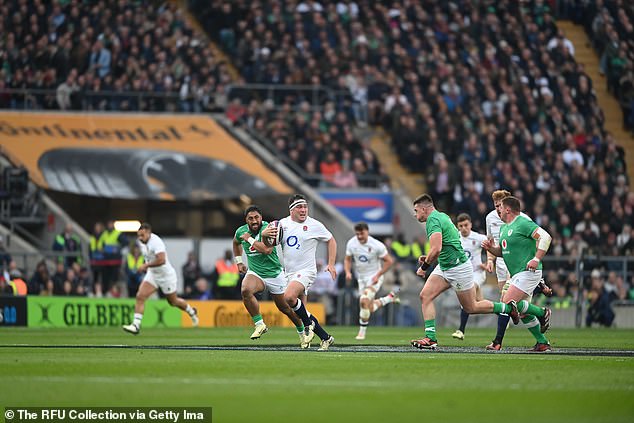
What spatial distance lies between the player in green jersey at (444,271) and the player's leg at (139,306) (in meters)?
7.51

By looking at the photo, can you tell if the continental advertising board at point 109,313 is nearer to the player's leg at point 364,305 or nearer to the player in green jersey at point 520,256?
the player's leg at point 364,305

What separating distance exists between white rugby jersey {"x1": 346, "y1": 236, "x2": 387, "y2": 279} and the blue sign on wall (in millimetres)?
10886

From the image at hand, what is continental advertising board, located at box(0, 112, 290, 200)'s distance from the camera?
3681cm

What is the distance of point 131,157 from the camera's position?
37.6m

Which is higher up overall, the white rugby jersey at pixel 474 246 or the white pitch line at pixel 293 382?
the white rugby jersey at pixel 474 246

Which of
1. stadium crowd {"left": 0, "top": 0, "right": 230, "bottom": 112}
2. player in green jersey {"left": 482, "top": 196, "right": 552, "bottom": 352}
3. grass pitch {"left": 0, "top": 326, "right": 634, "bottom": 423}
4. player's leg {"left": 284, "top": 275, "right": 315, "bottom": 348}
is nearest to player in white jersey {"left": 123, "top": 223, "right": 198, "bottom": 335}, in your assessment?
grass pitch {"left": 0, "top": 326, "right": 634, "bottom": 423}

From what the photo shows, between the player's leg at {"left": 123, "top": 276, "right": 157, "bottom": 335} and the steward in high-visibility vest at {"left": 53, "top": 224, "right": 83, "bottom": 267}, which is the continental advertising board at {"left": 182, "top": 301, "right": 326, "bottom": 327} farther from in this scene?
the player's leg at {"left": 123, "top": 276, "right": 157, "bottom": 335}

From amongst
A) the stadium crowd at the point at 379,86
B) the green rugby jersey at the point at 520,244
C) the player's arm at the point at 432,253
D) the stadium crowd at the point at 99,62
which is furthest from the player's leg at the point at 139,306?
the stadium crowd at the point at 99,62

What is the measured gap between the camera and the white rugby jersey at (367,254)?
26891mm

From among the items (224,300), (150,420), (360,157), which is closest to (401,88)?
(360,157)

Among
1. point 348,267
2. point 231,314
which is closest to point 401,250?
point 231,314

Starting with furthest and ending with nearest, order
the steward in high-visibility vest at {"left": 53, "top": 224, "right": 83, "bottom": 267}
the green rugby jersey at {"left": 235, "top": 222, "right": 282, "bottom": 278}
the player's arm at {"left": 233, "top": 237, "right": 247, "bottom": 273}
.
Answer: the steward in high-visibility vest at {"left": 53, "top": 224, "right": 83, "bottom": 267}
the player's arm at {"left": 233, "top": 237, "right": 247, "bottom": 273}
the green rugby jersey at {"left": 235, "top": 222, "right": 282, "bottom": 278}

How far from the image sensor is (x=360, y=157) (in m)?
39.2

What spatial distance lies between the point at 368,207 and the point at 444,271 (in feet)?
60.8
